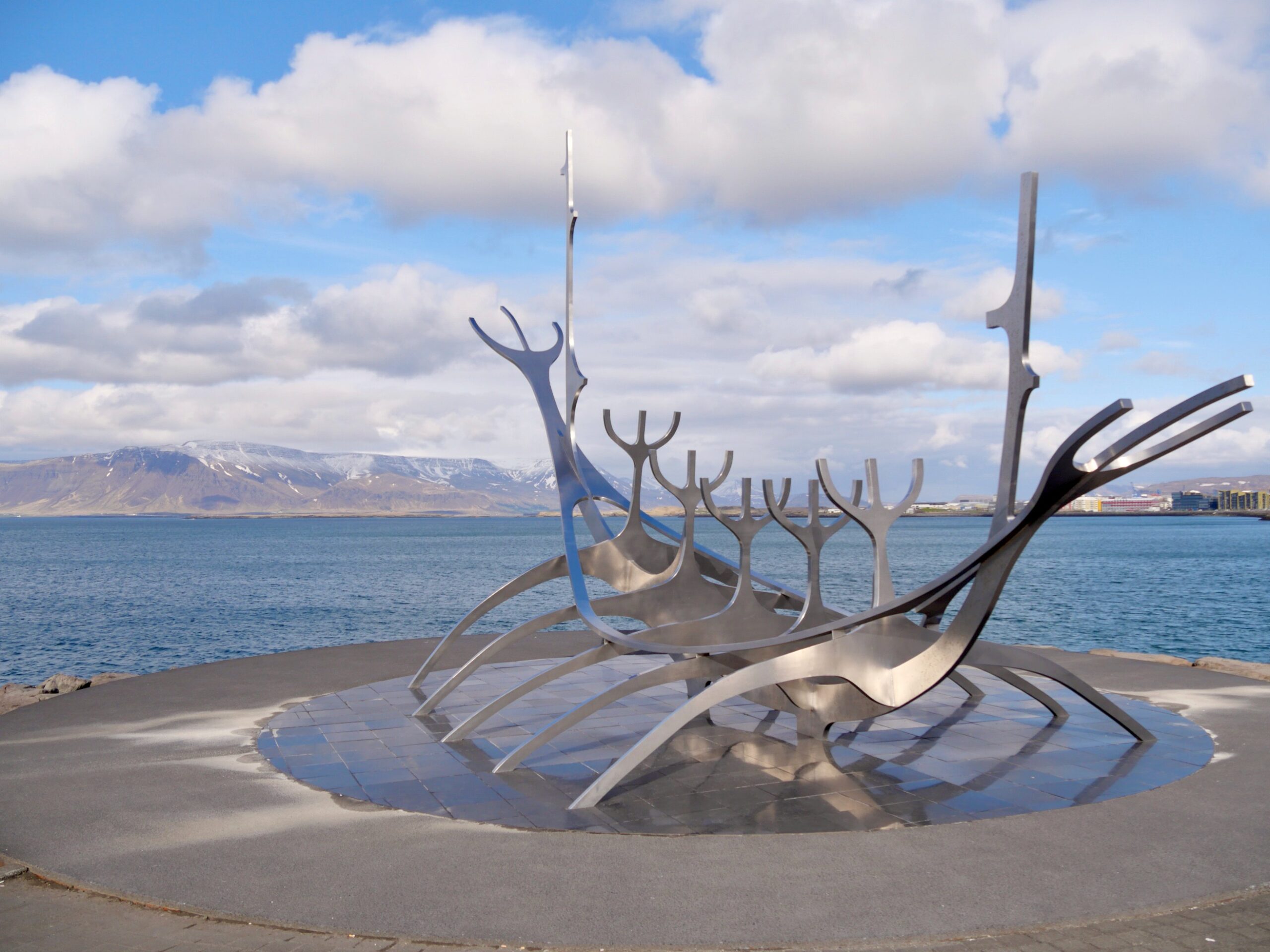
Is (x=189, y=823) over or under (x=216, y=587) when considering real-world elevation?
over

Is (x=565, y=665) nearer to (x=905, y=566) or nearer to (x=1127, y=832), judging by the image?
(x=1127, y=832)

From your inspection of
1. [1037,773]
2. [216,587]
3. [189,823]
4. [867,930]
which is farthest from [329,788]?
[216,587]

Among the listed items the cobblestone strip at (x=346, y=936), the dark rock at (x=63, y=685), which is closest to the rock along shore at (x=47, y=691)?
the dark rock at (x=63, y=685)

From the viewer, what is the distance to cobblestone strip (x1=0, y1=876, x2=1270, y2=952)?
5430mm

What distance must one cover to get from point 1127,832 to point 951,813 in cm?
128

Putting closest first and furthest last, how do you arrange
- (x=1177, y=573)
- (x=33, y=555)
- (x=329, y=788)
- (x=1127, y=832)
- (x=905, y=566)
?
(x=1127, y=832)
(x=329, y=788)
(x=1177, y=573)
(x=905, y=566)
(x=33, y=555)

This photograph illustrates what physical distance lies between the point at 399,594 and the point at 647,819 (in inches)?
1772

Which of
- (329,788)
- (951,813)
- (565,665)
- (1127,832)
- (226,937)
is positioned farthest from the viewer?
(565,665)

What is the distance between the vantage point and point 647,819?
313 inches

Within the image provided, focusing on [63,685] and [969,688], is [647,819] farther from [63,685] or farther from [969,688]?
[63,685]

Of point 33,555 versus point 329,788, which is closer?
point 329,788

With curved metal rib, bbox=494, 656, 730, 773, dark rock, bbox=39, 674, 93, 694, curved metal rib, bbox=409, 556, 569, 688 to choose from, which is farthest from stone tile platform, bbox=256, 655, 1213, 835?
dark rock, bbox=39, 674, 93, 694

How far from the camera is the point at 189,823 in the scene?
7684mm

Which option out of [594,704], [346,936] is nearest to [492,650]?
[594,704]
